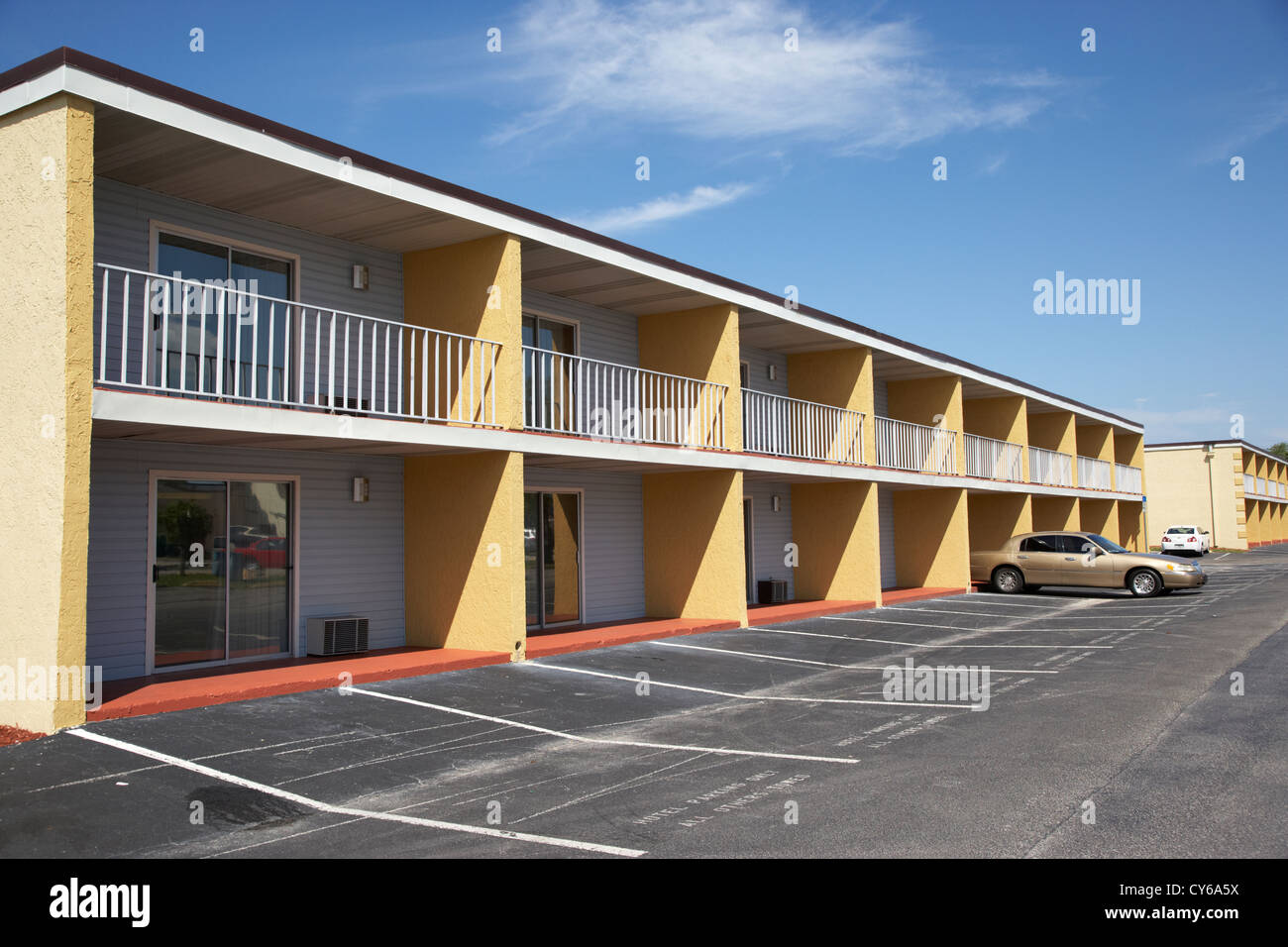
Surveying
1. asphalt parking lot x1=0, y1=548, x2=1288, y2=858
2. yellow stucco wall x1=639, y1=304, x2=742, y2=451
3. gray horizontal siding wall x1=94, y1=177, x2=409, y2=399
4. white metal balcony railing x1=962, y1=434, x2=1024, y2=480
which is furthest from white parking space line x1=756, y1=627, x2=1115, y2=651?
white metal balcony railing x1=962, y1=434, x2=1024, y2=480

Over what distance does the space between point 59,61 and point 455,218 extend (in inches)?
177

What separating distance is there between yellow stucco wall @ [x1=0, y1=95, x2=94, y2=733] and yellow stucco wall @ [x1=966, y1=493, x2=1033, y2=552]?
24.1 m

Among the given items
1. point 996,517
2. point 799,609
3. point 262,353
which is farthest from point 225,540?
point 996,517

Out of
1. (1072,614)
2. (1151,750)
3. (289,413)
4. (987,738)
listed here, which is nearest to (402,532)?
(289,413)

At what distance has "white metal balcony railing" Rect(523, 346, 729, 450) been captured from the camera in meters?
15.5

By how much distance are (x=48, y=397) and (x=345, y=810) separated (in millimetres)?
4260

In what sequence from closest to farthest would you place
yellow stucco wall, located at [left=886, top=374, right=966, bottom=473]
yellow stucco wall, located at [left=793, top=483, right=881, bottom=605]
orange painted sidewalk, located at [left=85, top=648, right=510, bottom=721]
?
orange painted sidewalk, located at [left=85, top=648, right=510, bottom=721]
yellow stucco wall, located at [left=793, top=483, right=881, bottom=605]
yellow stucco wall, located at [left=886, top=374, right=966, bottom=473]

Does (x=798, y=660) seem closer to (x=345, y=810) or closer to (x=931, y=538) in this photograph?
(x=345, y=810)

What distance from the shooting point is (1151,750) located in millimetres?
7539

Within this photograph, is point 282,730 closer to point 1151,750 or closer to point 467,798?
point 467,798

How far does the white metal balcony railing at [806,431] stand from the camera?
1880 cm

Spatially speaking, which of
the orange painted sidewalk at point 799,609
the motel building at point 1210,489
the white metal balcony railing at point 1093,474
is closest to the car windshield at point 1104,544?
the orange painted sidewalk at point 799,609

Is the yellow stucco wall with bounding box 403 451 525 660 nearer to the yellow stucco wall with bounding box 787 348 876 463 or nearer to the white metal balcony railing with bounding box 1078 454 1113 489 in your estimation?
the yellow stucco wall with bounding box 787 348 876 463

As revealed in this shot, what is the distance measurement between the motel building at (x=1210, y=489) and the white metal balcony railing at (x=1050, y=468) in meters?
27.0
